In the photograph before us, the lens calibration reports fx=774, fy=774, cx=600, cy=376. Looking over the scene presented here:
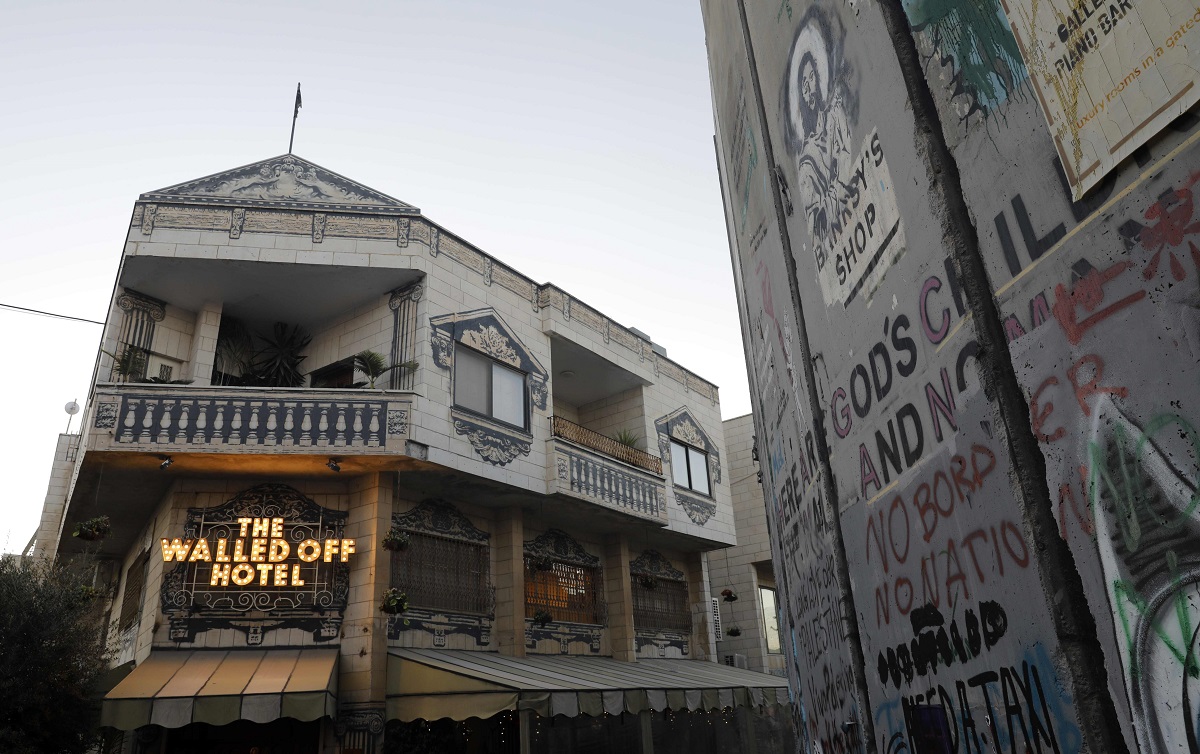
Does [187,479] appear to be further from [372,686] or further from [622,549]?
[622,549]

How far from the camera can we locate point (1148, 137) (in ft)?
7.97

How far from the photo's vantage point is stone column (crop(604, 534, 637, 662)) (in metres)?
18.0

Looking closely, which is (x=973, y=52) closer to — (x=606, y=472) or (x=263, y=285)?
(x=263, y=285)

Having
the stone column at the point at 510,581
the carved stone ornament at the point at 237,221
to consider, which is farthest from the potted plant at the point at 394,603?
the carved stone ornament at the point at 237,221

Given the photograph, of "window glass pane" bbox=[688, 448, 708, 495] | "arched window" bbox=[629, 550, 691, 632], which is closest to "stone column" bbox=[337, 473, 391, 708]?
"arched window" bbox=[629, 550, 691, 632]

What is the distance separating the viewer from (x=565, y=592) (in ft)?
57.8

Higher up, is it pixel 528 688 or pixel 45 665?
pixel 45 665

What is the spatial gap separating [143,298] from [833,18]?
1471 centimetres

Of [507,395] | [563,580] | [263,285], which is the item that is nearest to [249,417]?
[263,285]

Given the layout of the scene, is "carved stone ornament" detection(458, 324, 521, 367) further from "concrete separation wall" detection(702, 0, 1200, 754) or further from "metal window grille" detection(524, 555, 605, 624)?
"concrete separation wall" detection(702, 0, 1200, 754)

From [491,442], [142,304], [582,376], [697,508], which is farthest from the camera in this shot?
[697,508]

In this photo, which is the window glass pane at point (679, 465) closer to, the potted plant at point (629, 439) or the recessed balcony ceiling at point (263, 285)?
the potted plant at point (629, 439)

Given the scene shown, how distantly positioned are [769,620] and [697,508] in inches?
241

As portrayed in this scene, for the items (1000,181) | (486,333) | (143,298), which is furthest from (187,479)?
(1000,181)
